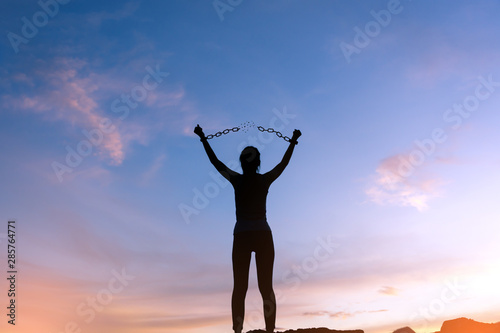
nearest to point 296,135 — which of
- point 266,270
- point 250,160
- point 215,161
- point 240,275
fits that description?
point 250,160

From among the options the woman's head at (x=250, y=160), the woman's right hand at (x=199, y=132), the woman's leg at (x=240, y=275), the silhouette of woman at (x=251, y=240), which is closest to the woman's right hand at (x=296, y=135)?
the woman's head at (x=250, y=160)

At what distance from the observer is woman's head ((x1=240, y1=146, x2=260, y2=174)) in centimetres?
788

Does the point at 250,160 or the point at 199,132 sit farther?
the point at 199,132

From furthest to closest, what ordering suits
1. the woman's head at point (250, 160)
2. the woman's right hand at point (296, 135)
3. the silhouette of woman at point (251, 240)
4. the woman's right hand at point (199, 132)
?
the woman's right hand at point (296, 135), the woman's right hand at point (199, 132), the woman's head at point (250, 160), the silhouette of woman at point (251, 240)

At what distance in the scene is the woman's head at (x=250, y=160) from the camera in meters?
7.88

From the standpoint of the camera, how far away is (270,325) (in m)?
7.75

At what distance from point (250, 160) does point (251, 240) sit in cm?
136

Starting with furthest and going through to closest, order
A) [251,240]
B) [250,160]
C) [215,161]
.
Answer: [215,161] → [250,160] → [251,240]

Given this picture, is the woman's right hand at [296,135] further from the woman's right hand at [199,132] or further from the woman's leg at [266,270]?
the woman's leg at [266,270]


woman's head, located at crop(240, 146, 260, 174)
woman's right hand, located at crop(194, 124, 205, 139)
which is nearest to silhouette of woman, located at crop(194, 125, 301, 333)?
woman's head, located at crop(240, 146, 260, 174)

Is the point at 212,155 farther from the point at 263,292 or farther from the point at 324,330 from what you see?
the point at 324,330

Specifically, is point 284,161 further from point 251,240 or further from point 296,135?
point 251,240

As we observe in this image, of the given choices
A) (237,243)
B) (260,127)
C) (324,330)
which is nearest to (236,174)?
(237,243)

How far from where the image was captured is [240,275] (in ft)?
24.9
